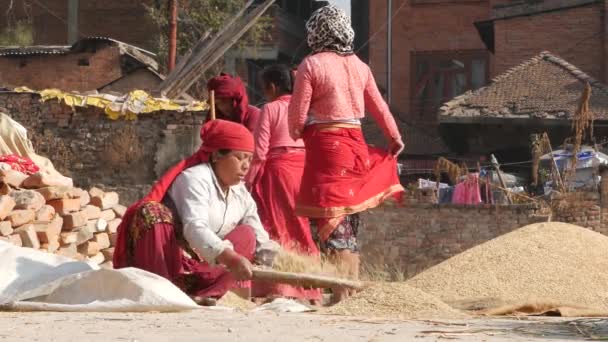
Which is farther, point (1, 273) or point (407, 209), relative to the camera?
point (407, 209)

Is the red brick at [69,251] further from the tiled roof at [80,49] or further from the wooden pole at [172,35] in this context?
the wooden pole at [172,35]

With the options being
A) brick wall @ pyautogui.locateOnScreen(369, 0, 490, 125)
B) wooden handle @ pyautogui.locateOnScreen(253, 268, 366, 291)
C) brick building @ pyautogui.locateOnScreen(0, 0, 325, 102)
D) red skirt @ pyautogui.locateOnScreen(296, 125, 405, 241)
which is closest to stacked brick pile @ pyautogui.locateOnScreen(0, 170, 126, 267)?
red skirt @ pyautogui.locateOnScreen(296, 125, 405, 241)

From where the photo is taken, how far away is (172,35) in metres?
28.8

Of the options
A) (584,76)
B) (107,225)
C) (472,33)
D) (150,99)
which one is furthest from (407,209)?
(472,33)

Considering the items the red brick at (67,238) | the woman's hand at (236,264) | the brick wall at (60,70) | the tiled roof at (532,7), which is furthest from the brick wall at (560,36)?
the woman's hand at (236,264)

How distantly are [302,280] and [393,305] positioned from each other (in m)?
0.46

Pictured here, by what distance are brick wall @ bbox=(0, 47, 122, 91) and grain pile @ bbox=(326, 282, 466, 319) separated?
21908 mm

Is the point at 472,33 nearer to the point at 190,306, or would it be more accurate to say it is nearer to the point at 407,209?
the point at 407,209

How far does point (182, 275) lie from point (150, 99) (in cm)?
1356

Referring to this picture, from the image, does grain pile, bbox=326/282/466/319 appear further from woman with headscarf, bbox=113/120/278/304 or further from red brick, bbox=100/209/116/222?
red brick, bbox=100/209/116/222

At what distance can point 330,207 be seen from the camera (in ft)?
27.6

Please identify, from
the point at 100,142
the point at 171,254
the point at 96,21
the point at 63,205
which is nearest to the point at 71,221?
the point at 63,205

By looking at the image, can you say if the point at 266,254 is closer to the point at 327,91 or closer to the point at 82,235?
the point at 327,91

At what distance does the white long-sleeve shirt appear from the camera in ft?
22.2
